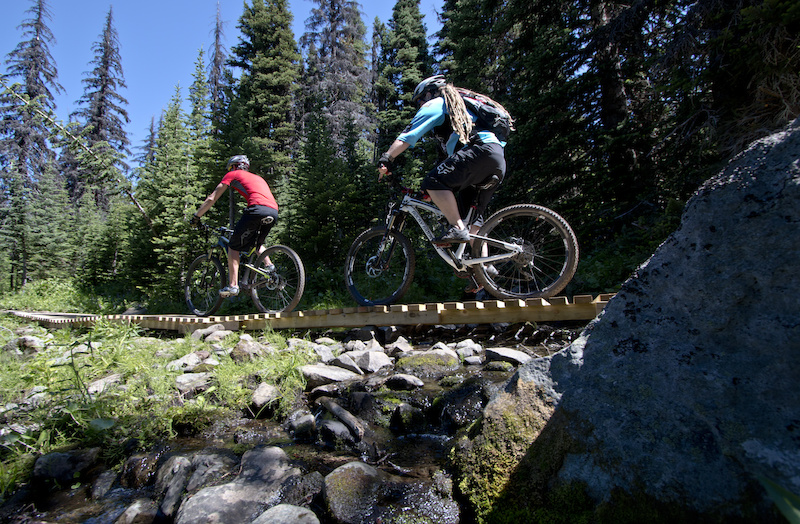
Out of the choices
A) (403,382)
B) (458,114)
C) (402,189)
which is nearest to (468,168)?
(458,114)

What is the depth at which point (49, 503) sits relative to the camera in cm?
264

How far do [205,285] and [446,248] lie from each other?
4.99 metres

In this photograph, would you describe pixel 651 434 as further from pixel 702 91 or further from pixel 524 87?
pixel 524 87

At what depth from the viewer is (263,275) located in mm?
6578

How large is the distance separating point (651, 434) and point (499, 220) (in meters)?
3.15

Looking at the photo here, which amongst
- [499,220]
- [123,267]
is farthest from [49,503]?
[123,267]

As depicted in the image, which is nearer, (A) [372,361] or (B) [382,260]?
(A) [372,361]

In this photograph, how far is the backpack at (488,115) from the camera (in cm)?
430

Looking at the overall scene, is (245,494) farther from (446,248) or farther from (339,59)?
(339,59)

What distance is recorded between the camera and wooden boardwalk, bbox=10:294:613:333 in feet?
13.8

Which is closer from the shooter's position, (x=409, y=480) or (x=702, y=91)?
(x=409, y=480)

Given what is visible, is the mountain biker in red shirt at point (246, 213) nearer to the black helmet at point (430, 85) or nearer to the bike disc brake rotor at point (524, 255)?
the black helmet at point (430, 85)

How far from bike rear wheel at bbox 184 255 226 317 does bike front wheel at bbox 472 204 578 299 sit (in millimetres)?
4644

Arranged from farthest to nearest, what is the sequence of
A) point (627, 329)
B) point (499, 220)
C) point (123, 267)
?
point (123, 267)
point (499, 220)
point (627, 329)
